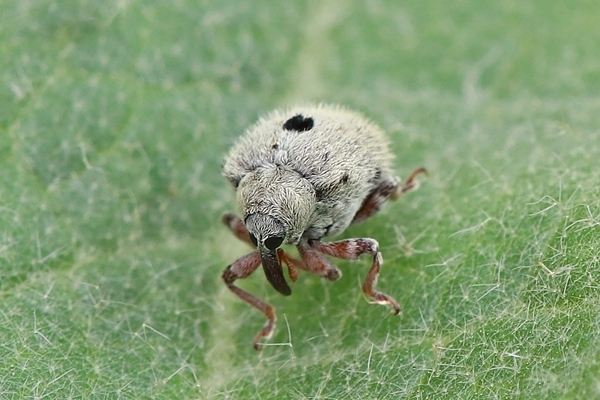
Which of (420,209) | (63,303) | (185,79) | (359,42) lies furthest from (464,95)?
(63,303)

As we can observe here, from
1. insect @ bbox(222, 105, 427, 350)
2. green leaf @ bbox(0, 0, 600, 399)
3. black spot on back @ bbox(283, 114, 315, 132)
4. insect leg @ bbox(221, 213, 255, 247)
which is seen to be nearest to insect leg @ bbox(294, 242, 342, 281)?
insect @ bbox(222, 105, 427, 350)

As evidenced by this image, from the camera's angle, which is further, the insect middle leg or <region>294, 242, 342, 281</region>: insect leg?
the insect middle leg

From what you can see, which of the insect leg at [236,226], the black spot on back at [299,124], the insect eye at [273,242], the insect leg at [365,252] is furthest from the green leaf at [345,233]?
the black spot on back at [299,124]

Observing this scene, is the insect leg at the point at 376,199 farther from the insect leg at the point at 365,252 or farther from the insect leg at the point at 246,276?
the insect leg at the point at 246,276

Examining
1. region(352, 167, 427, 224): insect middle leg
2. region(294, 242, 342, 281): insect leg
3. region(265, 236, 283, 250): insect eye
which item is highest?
region(265, 236, 283, 250): insect eye

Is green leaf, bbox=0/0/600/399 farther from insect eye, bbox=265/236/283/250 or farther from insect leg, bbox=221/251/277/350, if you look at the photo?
insect eye, bbox=265/236/283/250

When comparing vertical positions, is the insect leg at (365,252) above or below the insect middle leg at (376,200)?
below

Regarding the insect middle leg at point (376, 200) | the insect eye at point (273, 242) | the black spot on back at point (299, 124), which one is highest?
the black spot on back at point (299, 124)
